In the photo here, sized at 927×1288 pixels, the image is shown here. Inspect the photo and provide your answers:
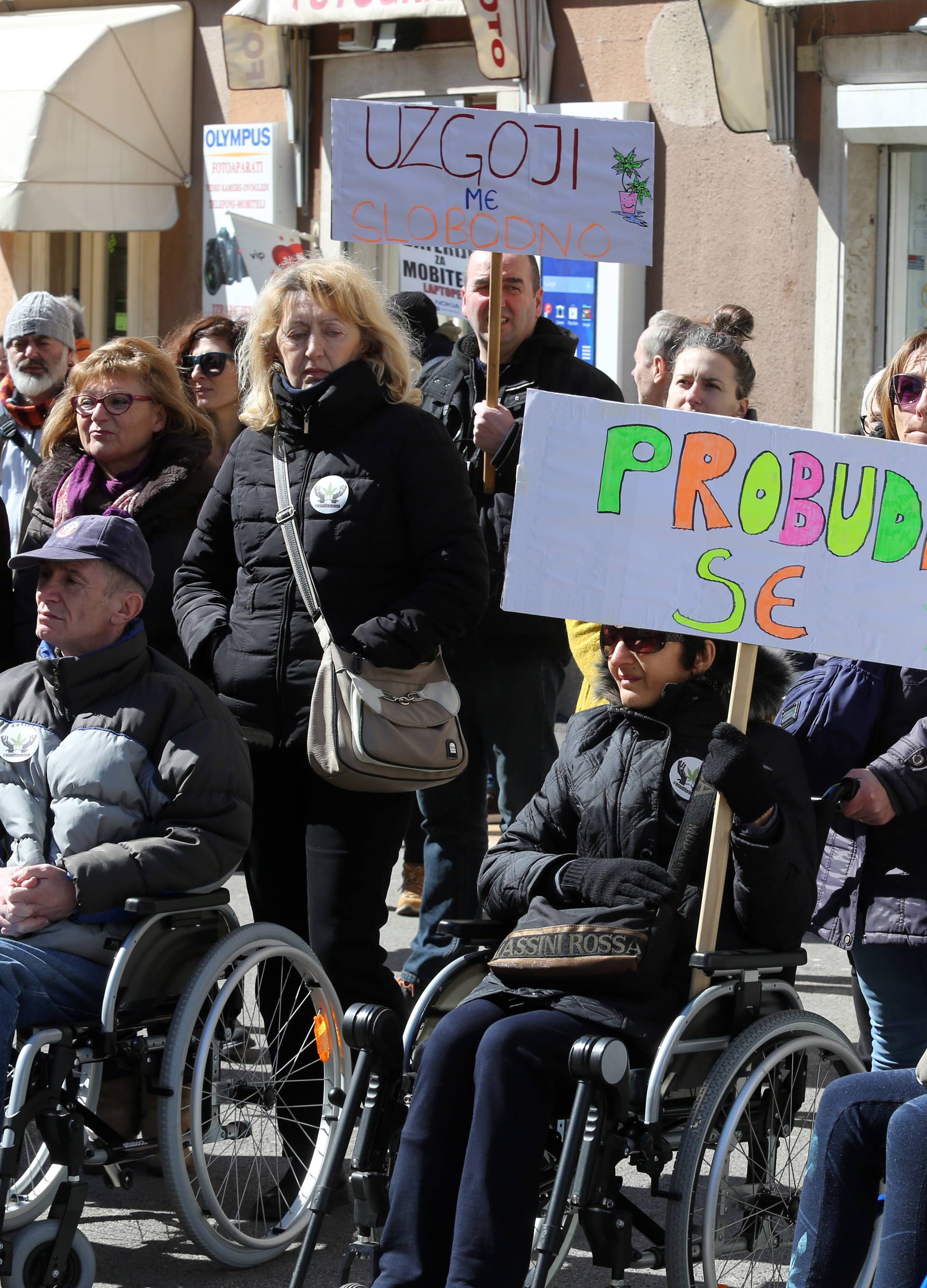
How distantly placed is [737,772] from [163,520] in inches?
82.2

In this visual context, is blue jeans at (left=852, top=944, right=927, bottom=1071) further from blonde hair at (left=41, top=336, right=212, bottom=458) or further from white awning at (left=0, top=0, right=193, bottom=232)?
white awning at (left=0, top=0, right=193, bottom=232)

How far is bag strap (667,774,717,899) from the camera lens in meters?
3.21

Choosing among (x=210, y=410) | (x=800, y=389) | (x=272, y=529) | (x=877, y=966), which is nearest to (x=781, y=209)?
(x=800, y=389)

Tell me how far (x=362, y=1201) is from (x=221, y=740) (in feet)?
3.38

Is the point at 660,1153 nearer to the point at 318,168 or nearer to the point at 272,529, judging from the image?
the point at 272,529

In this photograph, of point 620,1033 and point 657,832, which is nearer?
point 620,1033

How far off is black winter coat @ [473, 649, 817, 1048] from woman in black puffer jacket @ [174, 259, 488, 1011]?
0.51 metres

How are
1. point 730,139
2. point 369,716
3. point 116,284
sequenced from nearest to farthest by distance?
point 369,716, point 730,139, point 116,284

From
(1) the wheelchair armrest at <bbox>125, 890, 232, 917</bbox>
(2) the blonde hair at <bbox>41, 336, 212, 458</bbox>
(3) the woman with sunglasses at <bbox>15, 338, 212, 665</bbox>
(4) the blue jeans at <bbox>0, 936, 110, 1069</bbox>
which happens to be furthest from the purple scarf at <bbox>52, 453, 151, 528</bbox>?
(4) the blue jeans at <bbox>0, 936, 110, 1069</bbox>

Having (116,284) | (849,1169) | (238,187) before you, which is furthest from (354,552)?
(116,284)

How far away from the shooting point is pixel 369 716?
12.8ft

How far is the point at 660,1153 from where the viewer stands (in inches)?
120

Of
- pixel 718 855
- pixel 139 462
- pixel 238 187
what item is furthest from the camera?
pixel 238 187

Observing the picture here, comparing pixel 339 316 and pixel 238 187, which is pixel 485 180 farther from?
pixel 238 187
